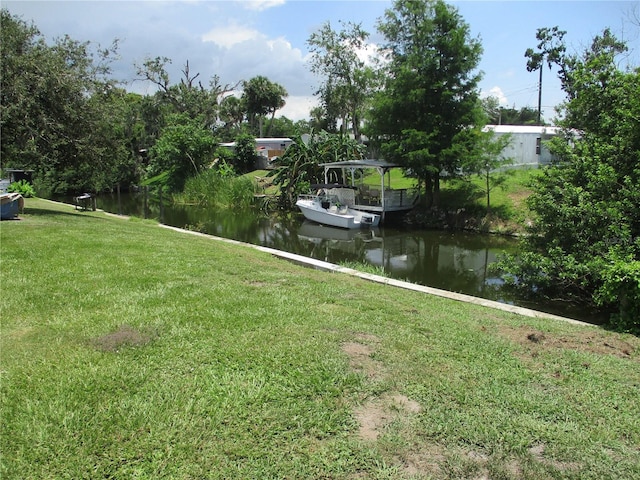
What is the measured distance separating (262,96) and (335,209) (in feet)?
133

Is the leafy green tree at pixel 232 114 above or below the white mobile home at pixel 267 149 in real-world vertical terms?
above

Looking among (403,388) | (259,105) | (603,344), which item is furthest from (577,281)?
(259,105)

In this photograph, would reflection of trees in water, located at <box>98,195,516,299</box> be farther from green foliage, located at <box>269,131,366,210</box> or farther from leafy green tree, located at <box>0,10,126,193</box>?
leafy green tree, located at <box>0,10,126,193</box>

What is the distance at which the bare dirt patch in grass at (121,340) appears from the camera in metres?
4.03

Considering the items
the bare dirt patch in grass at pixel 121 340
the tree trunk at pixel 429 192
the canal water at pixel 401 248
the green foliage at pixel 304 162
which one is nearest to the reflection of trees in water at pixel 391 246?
the canal water at pixel 401 248

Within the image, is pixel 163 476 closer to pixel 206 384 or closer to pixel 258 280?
pixel 206 384

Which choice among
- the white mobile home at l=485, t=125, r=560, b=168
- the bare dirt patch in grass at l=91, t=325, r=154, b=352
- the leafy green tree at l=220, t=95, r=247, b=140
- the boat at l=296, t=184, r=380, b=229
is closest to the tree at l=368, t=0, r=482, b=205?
the boat at l=296, t=184, r=380, b=229

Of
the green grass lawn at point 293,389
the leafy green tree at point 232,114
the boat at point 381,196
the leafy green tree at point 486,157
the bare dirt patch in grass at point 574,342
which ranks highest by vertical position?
the leafy green tree at point 232,114

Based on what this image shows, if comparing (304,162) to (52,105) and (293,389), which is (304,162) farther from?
(293,389)

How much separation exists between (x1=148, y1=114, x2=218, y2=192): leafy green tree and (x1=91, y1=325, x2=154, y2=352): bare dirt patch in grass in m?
34.6

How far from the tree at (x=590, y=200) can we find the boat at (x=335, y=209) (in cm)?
1206

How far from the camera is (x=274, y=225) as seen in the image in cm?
2466

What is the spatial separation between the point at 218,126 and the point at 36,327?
2146 inches

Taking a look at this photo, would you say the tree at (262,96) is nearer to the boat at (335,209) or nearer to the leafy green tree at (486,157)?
the boat at (335,209)
